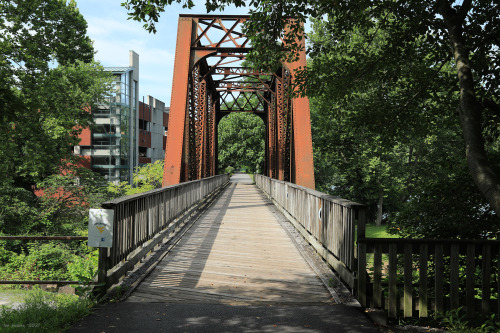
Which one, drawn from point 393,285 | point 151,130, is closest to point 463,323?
point 393,285

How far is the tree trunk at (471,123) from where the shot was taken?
466 centimetres

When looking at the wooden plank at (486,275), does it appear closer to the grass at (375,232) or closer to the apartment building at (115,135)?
the grass at (375,232)

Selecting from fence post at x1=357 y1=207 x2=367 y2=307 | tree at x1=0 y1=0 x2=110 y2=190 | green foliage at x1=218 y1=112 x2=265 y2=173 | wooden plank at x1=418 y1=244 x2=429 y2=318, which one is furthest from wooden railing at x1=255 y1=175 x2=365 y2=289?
green foliage at x1=218 y1=112 x2=265 y2=173

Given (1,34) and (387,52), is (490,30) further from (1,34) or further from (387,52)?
(1,34)

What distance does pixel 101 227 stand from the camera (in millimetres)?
4742

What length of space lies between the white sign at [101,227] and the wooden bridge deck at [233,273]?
2.47ft

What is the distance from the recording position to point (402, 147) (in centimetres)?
3472

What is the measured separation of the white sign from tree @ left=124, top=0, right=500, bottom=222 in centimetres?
321

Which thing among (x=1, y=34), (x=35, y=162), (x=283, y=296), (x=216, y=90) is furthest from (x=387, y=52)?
(x=216, y=90)

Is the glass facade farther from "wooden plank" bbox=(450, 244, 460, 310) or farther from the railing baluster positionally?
"wooden plank" bbox=(450, 244, 460, 310)

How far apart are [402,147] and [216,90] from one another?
1656 cm

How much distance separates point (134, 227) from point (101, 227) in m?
1.26

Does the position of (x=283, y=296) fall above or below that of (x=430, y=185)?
below

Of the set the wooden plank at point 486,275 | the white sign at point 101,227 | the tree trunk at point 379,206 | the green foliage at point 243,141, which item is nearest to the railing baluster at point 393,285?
the wooden plank at point 486,275
